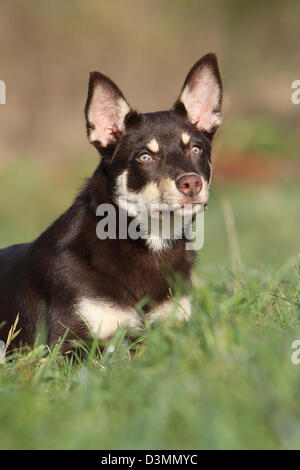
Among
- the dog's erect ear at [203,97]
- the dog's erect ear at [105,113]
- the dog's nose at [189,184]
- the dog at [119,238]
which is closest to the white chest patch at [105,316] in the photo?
the dog at [119,238]

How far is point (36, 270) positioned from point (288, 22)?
25268 millimetres

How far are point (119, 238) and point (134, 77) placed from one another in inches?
749

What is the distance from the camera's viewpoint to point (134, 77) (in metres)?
22.0

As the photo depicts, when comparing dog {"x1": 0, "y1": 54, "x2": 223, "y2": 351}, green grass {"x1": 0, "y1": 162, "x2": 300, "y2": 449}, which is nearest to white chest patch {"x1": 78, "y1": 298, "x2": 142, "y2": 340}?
dog {"x1": 0, "y1": 54, "x2": 223, "y2": 351}

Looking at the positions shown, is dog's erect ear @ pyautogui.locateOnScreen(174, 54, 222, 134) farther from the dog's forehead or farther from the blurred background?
the blurred background

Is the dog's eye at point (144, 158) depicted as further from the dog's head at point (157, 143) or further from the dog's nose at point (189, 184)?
the dog's nose at point (189, 184)

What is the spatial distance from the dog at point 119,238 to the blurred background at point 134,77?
868cm

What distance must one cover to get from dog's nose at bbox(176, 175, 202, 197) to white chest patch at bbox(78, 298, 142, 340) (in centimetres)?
73

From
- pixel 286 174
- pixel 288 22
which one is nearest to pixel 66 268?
pixel 286 174

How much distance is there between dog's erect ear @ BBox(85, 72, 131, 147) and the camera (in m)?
3.81

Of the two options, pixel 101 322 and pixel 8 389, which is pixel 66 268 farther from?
pixel 8 389

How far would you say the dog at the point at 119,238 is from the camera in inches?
140

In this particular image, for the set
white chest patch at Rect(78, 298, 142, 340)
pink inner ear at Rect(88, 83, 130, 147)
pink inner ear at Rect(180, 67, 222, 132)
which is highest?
pink inner ear at Rect(180, 67, 222, 132)

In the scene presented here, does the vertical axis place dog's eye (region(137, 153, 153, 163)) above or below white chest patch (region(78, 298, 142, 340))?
above
